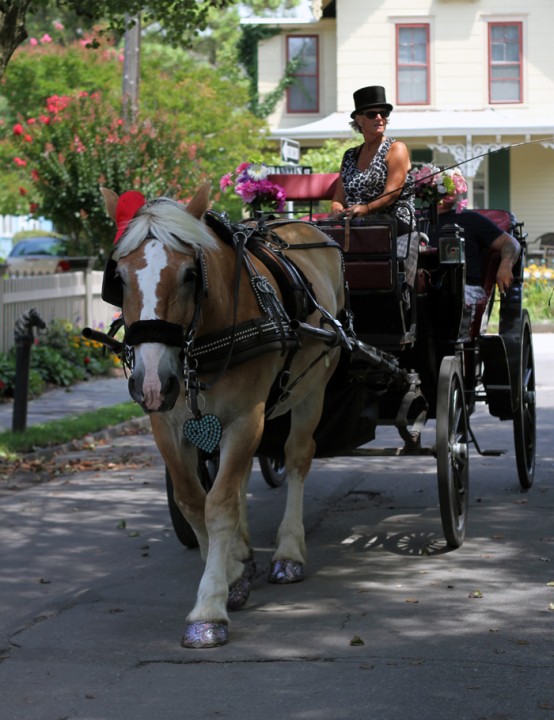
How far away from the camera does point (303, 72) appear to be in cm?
3384

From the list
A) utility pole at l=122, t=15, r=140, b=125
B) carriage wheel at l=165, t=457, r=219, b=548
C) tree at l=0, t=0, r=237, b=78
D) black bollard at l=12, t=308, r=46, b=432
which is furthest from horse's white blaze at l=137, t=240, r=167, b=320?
utility pole at l=122, t=15, r=140, b=125

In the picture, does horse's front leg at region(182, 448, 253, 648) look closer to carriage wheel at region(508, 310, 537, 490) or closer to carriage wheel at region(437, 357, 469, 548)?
carriage wheel at region(437, 357, 469, 548)

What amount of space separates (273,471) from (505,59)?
82.4ft

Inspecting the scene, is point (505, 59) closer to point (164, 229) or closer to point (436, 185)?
point (436, 185)

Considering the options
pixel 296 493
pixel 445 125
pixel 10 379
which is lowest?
pixel 296 493

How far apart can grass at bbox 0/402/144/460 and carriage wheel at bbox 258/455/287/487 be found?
2575 millimetres

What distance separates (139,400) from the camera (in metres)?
5.26

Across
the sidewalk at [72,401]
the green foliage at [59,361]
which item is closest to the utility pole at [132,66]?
the green foliage at [59,361]

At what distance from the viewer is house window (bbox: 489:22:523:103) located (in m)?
32.5

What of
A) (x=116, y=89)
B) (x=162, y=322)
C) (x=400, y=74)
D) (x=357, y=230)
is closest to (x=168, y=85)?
(x=116, y=89)

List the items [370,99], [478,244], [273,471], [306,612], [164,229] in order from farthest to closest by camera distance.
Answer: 1. [273,471]
2. [478,244]
3. [370,99]
4. [306,612]
5. [164,229]

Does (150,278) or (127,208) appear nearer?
(150,278)

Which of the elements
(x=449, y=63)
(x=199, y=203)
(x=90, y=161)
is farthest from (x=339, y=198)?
(x=449, y=63)

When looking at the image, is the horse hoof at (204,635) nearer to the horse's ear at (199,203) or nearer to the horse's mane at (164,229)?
the horse's mane at (164,229)
